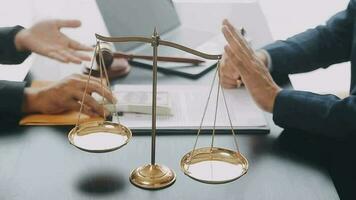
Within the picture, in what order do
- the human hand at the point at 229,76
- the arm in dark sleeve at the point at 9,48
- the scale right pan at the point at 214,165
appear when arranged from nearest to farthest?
the scale right pan at the point at 214,165, the human hand at the point at 229,76, the arm in dark sleeve at the point at 9,48

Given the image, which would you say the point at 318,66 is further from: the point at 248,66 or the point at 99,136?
the point at 99,136

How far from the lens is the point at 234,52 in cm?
146

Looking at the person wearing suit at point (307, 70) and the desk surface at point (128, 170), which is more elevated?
the person wearing suit at point (307, 70)

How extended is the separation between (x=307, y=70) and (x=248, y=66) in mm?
369

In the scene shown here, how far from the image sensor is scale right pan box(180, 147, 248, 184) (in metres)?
1.02

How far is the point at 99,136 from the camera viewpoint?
1154mm

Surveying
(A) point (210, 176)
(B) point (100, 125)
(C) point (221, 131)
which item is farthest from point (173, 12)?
(A) point (210, 176)

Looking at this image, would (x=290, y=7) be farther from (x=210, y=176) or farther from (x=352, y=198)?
(x=210, y=176)

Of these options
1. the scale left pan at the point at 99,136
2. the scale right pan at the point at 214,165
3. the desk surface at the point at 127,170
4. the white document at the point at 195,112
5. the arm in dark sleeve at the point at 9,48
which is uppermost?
the arm in dark sleeve at the point at 9,48

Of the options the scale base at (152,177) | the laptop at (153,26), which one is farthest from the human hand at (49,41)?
the scale base at (152,177)

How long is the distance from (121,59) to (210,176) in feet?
2.31

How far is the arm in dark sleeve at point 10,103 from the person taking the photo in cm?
135

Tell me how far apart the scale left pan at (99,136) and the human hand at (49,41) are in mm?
485

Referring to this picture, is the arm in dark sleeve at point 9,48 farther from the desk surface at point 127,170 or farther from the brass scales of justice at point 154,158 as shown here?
the brass scales of justice at point 154,158
